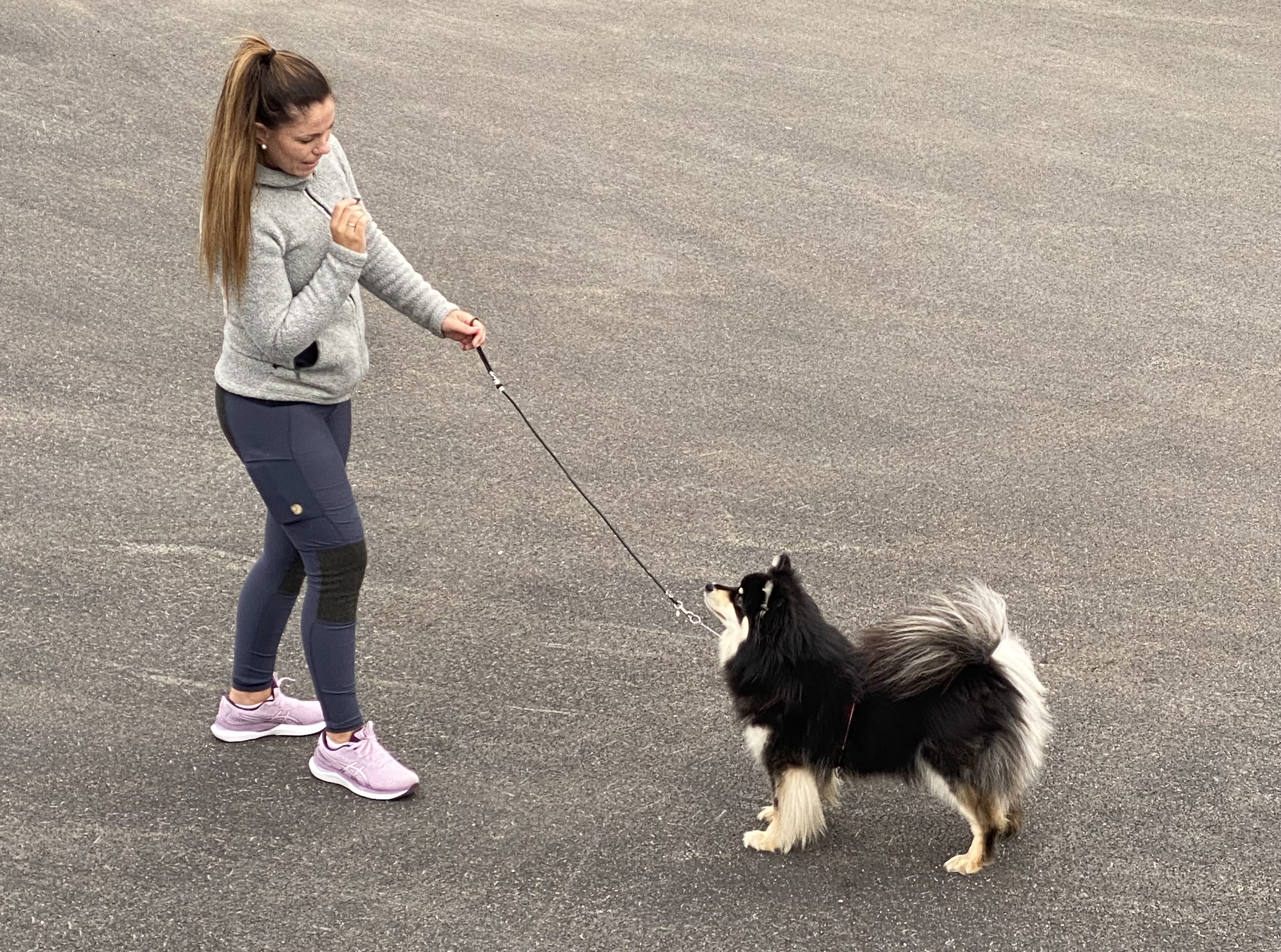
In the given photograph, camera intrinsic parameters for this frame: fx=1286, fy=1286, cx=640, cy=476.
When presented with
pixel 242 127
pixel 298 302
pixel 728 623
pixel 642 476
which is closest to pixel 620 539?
pixel 642 476

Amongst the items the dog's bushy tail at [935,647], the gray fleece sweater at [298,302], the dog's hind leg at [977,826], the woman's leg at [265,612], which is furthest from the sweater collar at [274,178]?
the dog's hind leg at [977,826]

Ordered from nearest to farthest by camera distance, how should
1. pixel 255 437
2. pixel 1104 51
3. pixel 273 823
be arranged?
pixel 255 437 → pixel 273 823 → pixel 1104 51

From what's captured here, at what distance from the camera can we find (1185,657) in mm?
4426

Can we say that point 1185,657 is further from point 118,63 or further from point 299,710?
point 118,63

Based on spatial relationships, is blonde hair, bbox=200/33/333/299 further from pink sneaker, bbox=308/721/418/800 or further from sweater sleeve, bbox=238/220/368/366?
pink sneaker, bbox=308/721/418/800

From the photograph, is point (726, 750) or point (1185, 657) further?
point (1185, 657)

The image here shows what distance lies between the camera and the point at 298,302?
10.1 ft

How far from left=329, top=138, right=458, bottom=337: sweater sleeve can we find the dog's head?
1.08 meters

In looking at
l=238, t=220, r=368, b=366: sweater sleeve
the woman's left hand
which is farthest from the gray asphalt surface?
l=238, t=220, r=368, b=366: sweater sleeve

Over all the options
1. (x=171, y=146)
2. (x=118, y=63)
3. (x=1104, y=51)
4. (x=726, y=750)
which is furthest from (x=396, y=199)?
(x=1104, y=51)

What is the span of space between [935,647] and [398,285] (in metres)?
1.73

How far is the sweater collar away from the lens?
305cm

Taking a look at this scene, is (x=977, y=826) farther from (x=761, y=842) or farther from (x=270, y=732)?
(x=270, y=732)

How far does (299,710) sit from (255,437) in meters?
1.01
